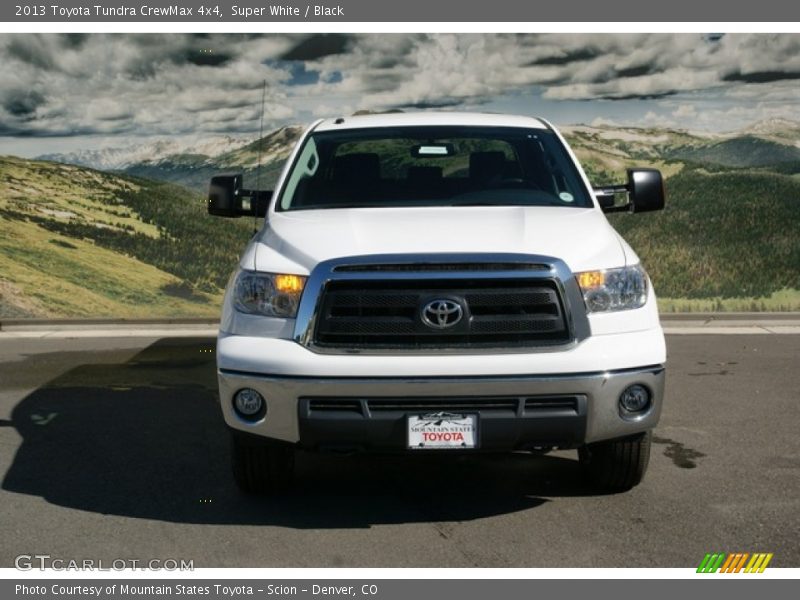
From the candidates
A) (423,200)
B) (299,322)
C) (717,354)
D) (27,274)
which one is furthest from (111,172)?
(299,322)

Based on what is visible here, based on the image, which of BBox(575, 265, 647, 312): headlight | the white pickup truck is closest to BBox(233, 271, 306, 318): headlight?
the white pickup truck

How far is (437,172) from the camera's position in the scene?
22.4 feet

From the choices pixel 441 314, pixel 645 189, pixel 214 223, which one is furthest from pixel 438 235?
pixel 214 223

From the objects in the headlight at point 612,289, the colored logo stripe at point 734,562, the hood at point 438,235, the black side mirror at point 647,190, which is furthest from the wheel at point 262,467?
the black side mirror at point 647,190

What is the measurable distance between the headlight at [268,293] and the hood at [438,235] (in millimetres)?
53

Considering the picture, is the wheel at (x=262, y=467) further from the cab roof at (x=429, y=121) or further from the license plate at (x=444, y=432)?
the cab roof at (x=429, y=121)

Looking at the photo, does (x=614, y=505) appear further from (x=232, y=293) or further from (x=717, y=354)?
(x=717, y=354)

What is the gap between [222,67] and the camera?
13742 mm

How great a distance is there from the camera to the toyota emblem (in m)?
5.25

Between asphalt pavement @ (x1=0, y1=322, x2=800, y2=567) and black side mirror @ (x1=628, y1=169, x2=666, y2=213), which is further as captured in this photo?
black side mirror @ (x1=628, y1=169, x2=666, y2=213)

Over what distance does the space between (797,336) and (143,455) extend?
7.38 m

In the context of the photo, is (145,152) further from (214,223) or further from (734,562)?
(734,562)

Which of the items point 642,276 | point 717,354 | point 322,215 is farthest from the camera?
point 717,354

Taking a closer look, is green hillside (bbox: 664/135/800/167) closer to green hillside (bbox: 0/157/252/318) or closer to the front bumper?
green hillside (bbox: 0/157/252/318)
